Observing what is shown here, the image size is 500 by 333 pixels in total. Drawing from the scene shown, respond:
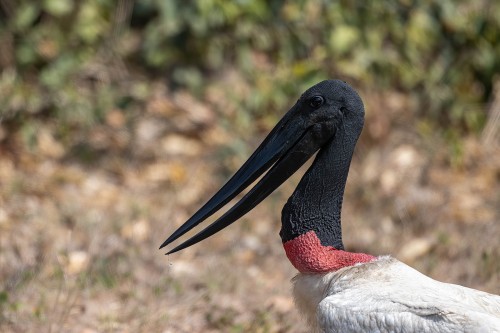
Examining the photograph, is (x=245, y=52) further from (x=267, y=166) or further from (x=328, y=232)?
(x=328, y=232)

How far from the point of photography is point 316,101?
12.5 ft

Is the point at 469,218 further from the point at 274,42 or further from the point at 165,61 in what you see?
the point at 165,61

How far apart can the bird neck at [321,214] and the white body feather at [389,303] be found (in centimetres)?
8

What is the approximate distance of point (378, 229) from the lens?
6.10 metres

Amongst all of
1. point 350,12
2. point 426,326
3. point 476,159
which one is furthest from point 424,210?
point 426,326

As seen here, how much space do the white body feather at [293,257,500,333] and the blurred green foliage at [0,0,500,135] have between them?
3220 mm

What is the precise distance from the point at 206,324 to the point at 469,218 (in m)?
2.40

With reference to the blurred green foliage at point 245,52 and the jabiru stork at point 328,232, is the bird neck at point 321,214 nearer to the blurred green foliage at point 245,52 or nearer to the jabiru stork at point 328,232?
the jabiru stork at point 328,232

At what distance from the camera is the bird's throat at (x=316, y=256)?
3.73 meters

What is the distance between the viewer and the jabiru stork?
3.36 metres

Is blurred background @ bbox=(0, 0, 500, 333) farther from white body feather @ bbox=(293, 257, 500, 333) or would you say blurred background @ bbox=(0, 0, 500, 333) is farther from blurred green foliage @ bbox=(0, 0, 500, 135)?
white body feather @ bbox=(293, 257, 500, 333)

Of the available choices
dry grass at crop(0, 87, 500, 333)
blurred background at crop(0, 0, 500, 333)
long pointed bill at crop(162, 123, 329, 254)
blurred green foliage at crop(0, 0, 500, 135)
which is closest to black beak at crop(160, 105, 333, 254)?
long pointed bill at crop(162, 123, 329, 254)

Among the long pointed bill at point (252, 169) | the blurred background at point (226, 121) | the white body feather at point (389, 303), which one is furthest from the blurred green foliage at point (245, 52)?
the white body feather at point (389, 303)

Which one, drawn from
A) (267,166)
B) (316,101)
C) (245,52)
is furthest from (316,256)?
(245,52)
